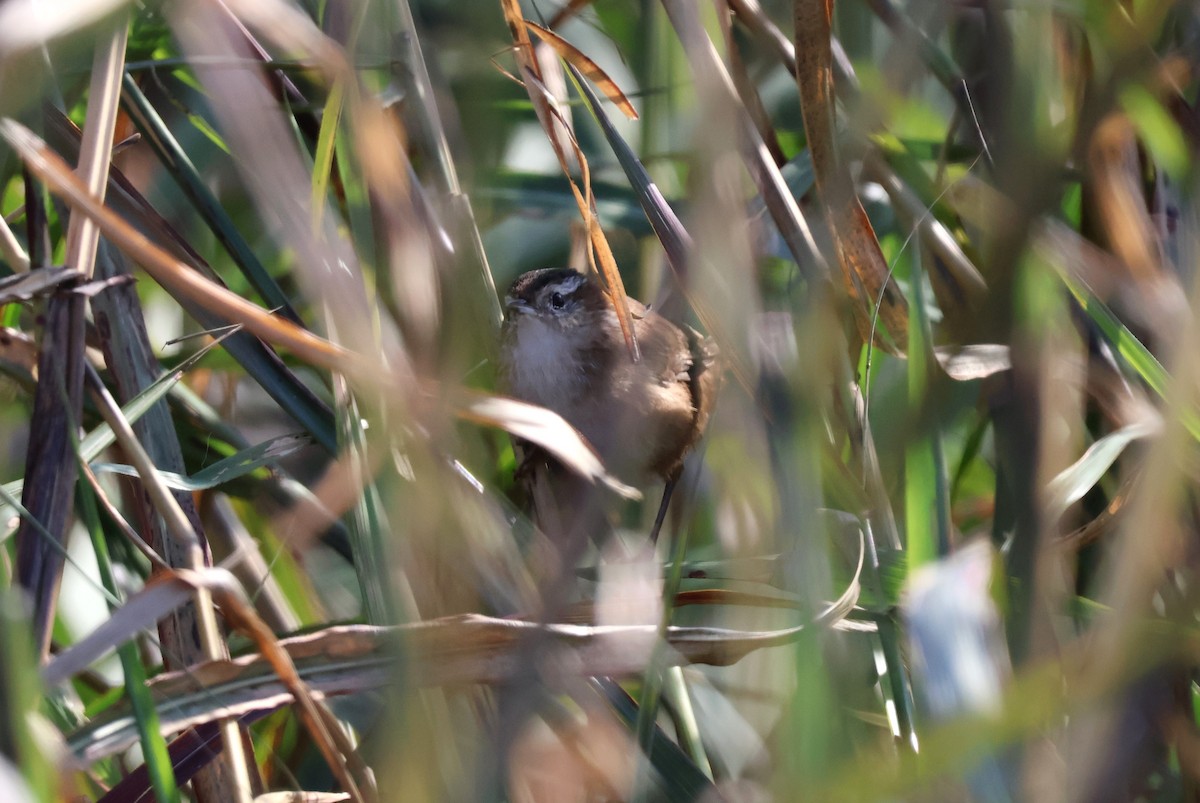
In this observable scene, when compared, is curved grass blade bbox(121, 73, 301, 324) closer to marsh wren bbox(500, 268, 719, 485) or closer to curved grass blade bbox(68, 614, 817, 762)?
curved grass blade bbox(68, 614, 817, 762)

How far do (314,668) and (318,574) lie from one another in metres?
0.94

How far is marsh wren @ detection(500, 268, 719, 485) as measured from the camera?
252 cm

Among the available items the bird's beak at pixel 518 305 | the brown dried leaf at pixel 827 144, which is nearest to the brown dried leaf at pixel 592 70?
the brown dried leaf at pixel 827 144

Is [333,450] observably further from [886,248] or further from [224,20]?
[886,248]

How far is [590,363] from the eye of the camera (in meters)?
2.61

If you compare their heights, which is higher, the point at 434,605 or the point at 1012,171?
the point at 1012,171

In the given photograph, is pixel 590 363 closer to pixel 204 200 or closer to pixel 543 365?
pixel 543 365

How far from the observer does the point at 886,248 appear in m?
2.13

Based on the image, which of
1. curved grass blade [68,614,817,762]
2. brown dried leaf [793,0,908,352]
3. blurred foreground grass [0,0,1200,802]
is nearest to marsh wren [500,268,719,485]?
blurred foreground grass [0,0,1200,802]

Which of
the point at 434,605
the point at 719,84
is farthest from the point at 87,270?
the point at 719,84

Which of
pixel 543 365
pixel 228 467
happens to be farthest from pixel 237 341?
pixel 543 365

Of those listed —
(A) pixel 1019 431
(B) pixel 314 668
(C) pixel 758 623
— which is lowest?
(C) pixel 758 623

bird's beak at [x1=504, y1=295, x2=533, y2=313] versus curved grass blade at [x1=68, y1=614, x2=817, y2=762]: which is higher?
curved grass blade at [x1=68, y1=614, x2=817, y2=762]

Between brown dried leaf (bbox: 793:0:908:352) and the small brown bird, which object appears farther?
the small brown bird
